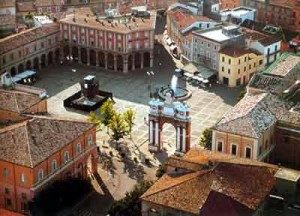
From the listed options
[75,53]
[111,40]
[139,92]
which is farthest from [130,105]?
[75,53]

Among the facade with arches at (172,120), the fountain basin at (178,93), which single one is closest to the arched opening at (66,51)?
the fountain basin at (178,93)

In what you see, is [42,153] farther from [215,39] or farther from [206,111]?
[215,39]

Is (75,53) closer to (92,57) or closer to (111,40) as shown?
(92,57)

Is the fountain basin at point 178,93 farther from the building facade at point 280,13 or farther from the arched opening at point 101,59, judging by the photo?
the building facade at point 280,13

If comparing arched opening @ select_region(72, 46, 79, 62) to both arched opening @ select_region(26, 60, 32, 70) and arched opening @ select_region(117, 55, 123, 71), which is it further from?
arched opening @ select_region(26, 60, 32, 70)

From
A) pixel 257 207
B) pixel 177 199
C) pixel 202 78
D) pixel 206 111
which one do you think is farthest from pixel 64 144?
pixel 202 78

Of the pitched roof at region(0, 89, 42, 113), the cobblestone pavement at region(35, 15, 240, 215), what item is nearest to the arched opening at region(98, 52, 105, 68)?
the cobblestone pavement at region(35, 15, 240, 215)
